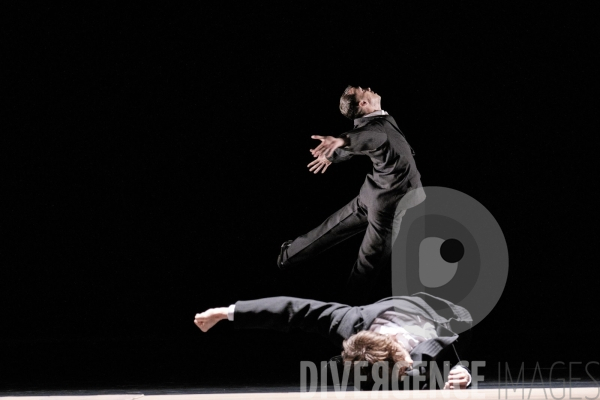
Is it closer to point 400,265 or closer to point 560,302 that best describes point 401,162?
point 400,265

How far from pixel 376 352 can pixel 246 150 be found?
2.28m

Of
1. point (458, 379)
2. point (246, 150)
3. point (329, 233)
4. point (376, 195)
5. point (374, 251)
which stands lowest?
point (458, 379)

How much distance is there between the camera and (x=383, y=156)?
3809 millimetres

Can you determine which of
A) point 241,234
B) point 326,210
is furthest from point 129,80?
point 326,210

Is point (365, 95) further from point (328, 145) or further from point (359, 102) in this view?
point (328, 145)

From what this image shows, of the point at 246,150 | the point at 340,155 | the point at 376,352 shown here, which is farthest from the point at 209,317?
the point at 246,150

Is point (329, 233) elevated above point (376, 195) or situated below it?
below

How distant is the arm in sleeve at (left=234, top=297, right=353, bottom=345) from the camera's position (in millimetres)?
2264

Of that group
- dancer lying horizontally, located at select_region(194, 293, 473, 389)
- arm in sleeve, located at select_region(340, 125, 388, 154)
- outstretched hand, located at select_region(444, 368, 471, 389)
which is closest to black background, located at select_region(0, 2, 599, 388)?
arm in sleeve, located at select_region(340, 125, 388, 154)

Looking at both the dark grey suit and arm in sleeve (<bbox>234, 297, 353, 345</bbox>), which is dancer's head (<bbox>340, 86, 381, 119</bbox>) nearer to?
the dark grey suit

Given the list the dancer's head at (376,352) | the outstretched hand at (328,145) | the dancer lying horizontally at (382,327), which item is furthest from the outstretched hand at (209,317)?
the outstretched hand at (328,145)

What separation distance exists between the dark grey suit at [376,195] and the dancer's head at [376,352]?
171cm

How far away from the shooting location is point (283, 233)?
4.06 metres

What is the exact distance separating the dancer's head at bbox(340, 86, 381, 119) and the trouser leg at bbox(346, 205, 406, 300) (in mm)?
579
